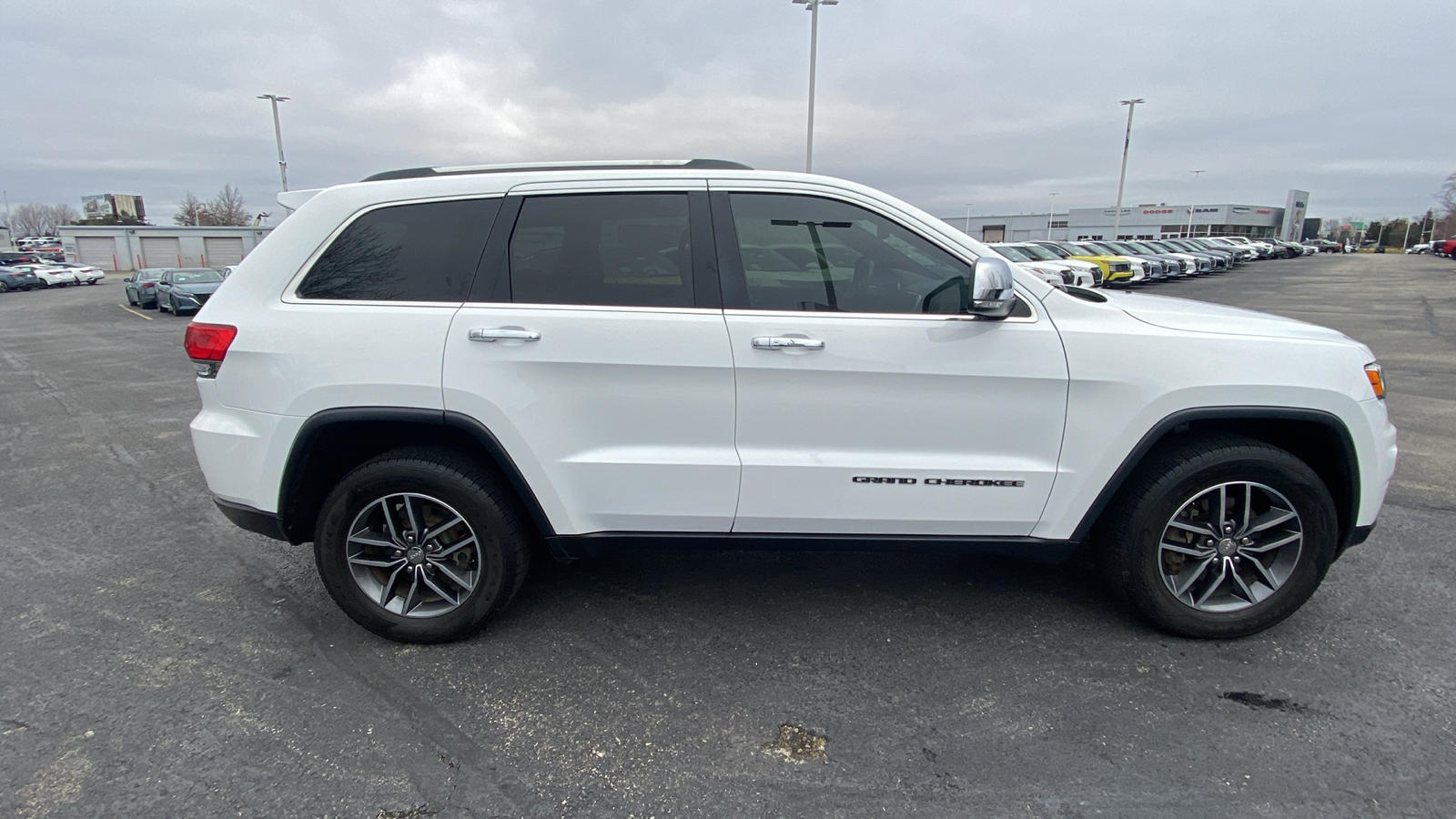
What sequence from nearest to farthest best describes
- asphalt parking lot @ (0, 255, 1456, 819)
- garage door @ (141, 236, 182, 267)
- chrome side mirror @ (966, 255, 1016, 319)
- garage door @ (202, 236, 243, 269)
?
1. asphalt parking lot @ (0, 255, 1456, 819)
2. chrome side mirror @ (966, 255, 1016, 319)
3. garage door @ (141, 236, 182, 267)
4. garage door @ (202, 236, 243, 269)

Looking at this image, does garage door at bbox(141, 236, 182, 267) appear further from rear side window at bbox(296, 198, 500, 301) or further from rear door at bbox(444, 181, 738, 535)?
rear door at bbox(444, 181, 738, 535)

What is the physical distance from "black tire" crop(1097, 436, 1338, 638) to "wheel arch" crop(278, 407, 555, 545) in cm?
233

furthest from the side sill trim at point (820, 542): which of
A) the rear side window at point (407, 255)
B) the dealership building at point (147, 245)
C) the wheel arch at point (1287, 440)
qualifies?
the dealership building at point (147, 245)

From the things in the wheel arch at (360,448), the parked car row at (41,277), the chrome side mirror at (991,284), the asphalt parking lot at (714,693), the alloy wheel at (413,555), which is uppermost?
the chrome side mirror at (991,284)

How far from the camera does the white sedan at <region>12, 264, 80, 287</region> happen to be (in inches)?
1608

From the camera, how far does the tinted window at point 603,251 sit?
295 centimetres

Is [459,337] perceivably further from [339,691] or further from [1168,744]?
[1168,744]

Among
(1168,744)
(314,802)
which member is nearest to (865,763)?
(1168,744)

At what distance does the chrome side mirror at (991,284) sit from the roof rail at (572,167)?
1.06m

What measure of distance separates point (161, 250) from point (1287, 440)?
229 ft

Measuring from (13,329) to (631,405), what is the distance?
23.4m

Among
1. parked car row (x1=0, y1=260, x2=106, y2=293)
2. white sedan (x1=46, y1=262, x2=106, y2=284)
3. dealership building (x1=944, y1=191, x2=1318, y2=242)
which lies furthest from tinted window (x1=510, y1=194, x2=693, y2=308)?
dealership building (x1=944, y1=191, x2=1318, y2=242)

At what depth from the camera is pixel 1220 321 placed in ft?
10.0

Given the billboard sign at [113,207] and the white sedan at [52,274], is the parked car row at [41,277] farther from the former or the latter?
the billboard sign at [113,207]
